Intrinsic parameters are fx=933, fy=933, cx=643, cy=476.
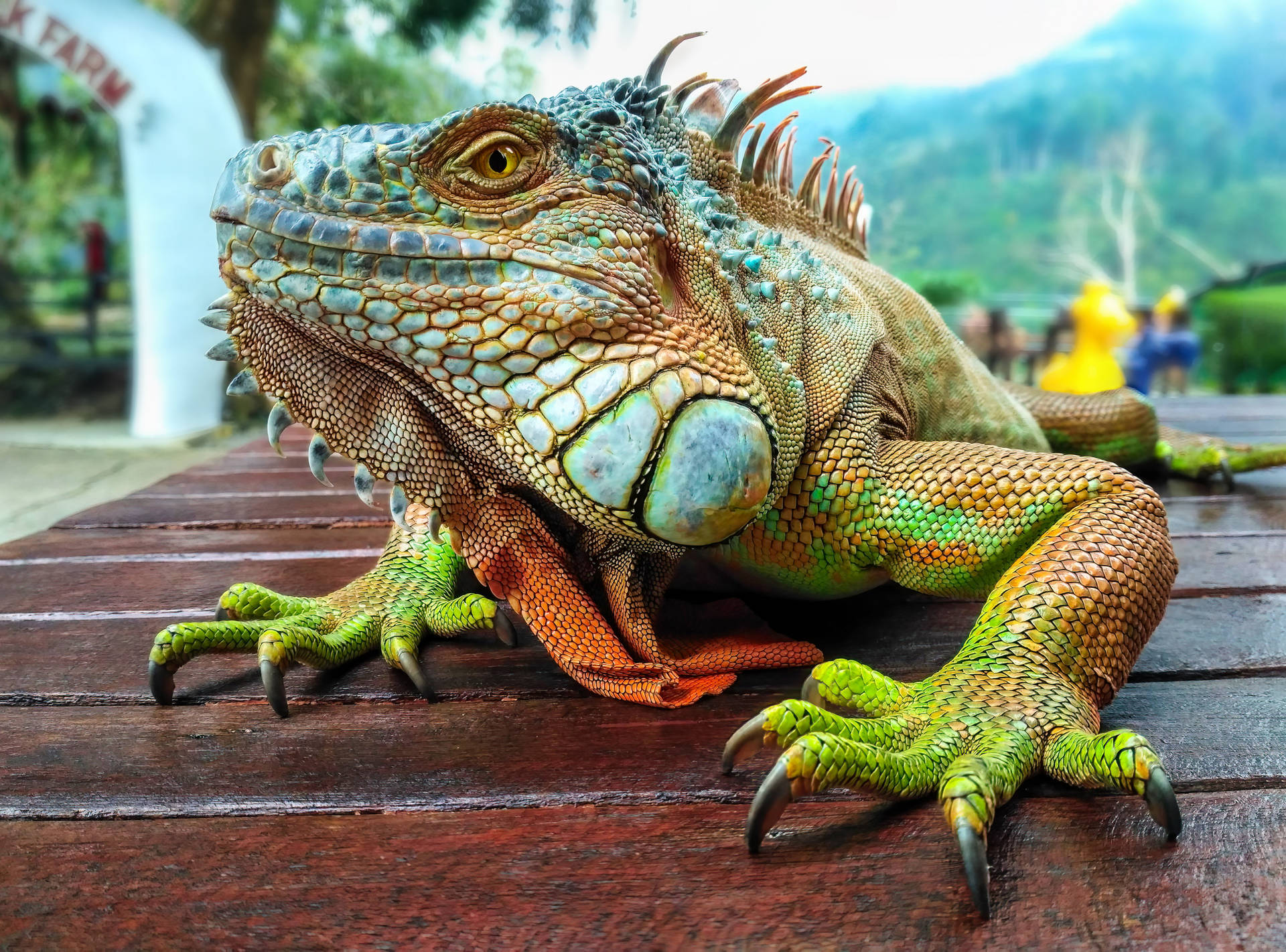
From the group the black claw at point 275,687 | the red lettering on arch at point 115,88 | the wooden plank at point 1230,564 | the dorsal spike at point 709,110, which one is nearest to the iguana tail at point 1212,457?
the wooden plank at point 1230,564

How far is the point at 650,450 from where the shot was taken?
1.18 m

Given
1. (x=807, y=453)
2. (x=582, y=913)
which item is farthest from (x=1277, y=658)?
(x=582, y=913)

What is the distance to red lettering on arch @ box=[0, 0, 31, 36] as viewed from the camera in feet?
25.7

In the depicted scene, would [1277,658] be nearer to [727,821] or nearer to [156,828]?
[727,821]

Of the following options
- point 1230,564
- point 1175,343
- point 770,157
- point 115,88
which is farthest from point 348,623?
point 115,88

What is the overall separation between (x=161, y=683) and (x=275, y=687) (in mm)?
203

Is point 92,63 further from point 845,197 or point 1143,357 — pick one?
point 1143,357

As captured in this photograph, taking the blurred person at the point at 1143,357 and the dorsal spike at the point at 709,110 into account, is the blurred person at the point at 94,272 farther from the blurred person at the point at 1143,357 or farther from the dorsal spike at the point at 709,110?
the dorsal spike at the point at 709,110

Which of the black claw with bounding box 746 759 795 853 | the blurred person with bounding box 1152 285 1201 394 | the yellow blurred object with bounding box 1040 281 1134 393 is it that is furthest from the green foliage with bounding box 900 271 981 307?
the black claw with bounding box 746 759 795 853

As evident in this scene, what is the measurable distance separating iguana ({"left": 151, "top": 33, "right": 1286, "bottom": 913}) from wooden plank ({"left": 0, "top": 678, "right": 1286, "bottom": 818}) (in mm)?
69

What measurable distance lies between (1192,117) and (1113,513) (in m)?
14.9

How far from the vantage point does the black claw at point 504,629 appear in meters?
1.67

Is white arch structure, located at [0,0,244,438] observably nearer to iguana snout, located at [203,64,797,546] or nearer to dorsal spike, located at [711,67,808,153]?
dorsal spike, located at [711,67,808,153]

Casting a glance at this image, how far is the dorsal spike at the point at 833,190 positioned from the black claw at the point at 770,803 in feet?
4.91
